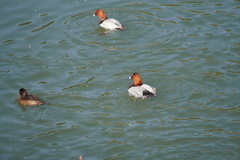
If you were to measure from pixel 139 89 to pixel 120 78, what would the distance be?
107 centimetres

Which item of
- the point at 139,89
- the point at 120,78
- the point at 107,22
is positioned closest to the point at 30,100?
the point at 120,78

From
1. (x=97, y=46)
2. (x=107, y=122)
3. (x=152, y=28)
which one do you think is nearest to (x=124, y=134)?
(x=107, y=122)

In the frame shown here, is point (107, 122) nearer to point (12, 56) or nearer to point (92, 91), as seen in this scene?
point (92, 91)

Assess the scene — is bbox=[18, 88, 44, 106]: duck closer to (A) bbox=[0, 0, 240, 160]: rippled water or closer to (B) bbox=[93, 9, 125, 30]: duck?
(A) bbox=[0, 0, 240, 160]: rippled water

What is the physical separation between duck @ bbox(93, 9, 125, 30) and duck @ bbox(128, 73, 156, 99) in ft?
9.91

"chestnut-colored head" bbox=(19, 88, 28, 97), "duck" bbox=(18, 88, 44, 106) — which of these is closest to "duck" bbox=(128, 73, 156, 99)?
"duck" bbox=(18, 88, 44, 106)

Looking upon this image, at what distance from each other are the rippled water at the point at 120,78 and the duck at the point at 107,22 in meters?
0.24

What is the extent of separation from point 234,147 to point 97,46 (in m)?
5.87

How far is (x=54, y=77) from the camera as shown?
12719 millimetres

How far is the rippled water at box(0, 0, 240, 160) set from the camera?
9970 mm

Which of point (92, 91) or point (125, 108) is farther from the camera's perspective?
point (92, 91)

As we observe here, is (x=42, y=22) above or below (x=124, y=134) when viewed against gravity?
above

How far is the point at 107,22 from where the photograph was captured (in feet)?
48.4

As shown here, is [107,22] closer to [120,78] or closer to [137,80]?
[120,78]
